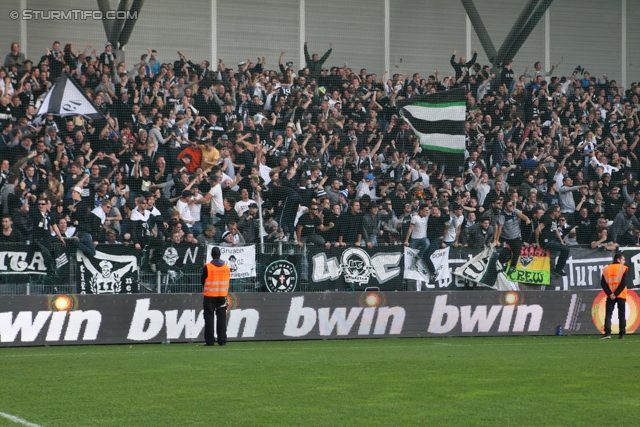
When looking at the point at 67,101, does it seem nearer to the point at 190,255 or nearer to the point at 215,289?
the point at 190,255

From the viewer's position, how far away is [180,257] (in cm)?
1798

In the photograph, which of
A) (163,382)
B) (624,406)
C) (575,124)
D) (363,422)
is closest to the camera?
(363,422)

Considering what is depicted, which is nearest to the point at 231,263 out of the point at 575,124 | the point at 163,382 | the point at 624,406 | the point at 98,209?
the point at 98,209

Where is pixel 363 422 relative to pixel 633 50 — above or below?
below

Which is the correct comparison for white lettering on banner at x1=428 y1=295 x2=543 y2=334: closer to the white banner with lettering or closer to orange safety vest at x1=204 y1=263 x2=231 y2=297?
the white banner with lettering

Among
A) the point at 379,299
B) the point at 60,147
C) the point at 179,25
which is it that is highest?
the point at 179,25

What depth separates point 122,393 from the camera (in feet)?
32.0

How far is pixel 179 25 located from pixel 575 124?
11873 millimetres

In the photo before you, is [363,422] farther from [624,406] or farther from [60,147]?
[60,147]

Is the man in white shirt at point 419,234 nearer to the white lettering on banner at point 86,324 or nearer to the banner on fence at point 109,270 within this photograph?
the banner on fence at point 109,270

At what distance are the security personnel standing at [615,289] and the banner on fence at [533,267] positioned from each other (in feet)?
6.01

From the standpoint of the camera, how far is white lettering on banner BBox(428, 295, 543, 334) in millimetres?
19297

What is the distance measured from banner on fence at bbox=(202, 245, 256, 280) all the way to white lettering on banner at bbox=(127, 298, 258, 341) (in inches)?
29.0

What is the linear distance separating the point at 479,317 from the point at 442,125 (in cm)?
586
